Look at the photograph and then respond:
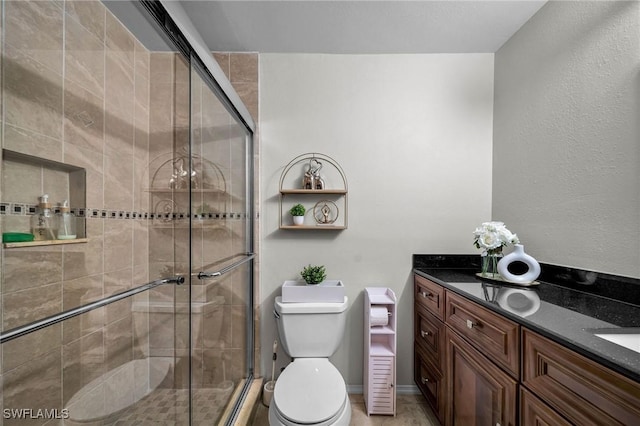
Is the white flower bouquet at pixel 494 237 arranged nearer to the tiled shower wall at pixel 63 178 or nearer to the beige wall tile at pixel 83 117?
the tiled shower wall at pixel 63 178

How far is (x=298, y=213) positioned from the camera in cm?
195

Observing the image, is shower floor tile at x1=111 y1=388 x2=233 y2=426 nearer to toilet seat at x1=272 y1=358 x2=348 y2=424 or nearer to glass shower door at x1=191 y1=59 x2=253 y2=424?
glass shower door at x1=191 y1=59 x2=253 y2=424

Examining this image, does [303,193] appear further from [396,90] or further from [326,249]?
[396,90]

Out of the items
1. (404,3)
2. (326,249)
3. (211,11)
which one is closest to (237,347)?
(326,249)

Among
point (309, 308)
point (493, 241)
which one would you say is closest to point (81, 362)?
point (309, 308)

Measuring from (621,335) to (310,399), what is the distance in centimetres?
119

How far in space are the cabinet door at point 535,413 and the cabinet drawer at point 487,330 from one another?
0.07 meters

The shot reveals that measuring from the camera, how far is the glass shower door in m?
1.25

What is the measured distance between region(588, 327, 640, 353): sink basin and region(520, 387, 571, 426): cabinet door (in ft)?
0.85

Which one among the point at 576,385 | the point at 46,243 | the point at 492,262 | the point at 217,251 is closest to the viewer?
the point at 576,385

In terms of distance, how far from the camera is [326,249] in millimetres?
2041

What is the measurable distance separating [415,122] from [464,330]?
1.42 m

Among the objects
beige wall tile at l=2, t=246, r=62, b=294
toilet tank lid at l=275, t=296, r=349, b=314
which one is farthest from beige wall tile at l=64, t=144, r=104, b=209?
toilet tank lid at l=275, t=296, r=349, b=314

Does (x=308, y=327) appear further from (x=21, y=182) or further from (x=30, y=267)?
(x=21, y=182)
